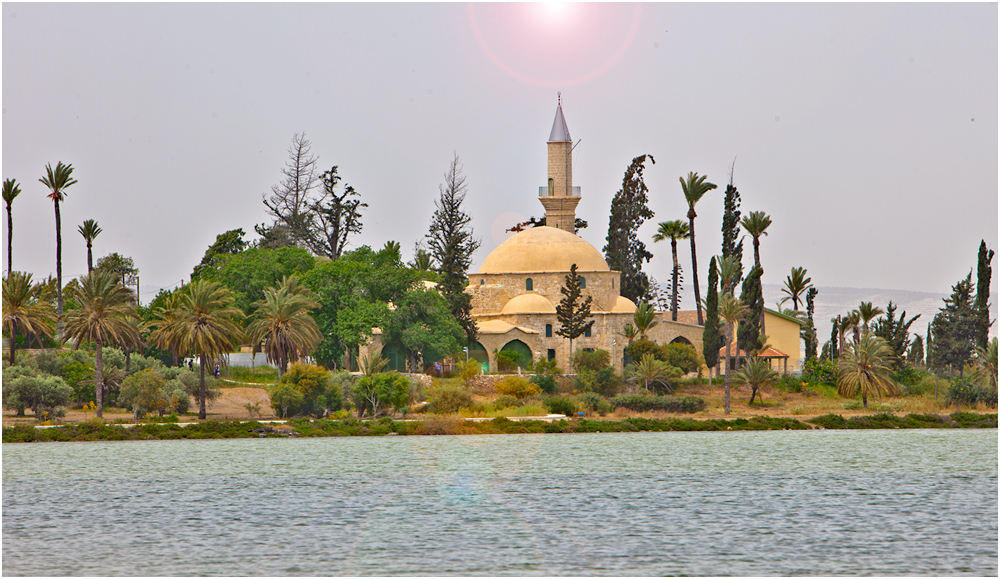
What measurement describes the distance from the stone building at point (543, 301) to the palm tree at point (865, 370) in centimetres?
1426

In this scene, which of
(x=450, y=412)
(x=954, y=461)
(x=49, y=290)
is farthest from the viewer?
(x=49, y=290)

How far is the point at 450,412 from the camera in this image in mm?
45344

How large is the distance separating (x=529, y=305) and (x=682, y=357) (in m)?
9.68

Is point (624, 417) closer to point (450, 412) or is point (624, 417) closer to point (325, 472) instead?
point (450, 412)

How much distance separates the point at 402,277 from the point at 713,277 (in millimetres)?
15785

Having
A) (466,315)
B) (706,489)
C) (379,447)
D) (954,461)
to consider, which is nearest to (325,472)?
(379,447)

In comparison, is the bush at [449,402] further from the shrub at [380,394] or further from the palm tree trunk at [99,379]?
the palm tree trunk at [99,379]

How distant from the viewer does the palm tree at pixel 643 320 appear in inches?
2402

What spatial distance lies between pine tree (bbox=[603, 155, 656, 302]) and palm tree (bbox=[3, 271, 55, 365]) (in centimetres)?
3386

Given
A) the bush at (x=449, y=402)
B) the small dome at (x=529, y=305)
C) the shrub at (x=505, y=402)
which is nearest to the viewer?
the bush at (x=449, y=402)

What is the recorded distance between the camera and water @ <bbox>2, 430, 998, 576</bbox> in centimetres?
1752

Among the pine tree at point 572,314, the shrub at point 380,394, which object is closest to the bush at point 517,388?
the shrub at point 380,394

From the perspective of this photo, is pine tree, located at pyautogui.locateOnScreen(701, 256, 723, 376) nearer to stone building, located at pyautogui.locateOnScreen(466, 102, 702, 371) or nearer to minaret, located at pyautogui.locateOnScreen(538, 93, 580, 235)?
stone building, located at pyautogui.locateOnScreen(466, 102, 702, 371)

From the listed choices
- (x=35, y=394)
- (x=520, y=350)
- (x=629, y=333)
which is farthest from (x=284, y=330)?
(x=629, y=333)
